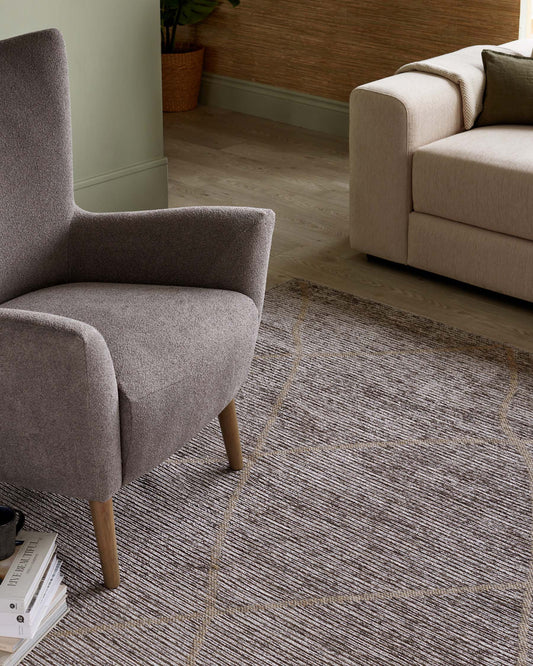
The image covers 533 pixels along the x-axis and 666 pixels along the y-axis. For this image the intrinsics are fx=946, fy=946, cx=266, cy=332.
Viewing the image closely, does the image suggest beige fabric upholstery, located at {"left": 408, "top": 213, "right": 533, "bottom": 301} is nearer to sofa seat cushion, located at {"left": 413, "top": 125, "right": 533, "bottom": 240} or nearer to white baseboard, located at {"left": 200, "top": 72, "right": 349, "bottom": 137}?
sofa seat cushion, located at {"left": 413, "top": 125, "right": 533, "bottom": 240}

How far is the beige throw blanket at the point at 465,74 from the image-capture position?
3.30 metres

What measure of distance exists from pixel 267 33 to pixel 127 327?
3.56 m

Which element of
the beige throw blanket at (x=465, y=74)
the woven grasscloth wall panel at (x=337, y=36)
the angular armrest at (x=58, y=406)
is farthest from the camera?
the woven grasscloth wall panel at (x=337, y=36)

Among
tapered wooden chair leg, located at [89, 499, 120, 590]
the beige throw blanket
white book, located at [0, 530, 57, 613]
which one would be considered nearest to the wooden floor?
the beige throw blanket

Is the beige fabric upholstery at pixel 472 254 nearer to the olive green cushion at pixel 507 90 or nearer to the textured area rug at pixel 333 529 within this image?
the textured area rug at pixel 333 529

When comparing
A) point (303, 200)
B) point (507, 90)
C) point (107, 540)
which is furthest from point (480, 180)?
point (107, 540)

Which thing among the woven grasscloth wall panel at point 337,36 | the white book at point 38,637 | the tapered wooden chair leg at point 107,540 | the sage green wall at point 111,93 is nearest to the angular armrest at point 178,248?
the tapered wooden chair leg at point 107,540

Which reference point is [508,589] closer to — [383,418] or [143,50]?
[383,418]

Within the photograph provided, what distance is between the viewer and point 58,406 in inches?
68.4

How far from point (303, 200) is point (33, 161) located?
2.03 metres

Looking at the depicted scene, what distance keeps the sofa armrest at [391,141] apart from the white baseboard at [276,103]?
1.65 meters

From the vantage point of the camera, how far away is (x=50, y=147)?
2.22 metres

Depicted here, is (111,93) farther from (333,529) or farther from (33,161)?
(333,529)

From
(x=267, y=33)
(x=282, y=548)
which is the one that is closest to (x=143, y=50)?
(x=267, y=33)
